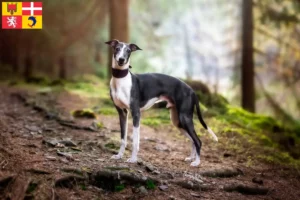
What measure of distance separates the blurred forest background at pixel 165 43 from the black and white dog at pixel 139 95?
523 cm

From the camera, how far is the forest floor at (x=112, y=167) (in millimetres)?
4949

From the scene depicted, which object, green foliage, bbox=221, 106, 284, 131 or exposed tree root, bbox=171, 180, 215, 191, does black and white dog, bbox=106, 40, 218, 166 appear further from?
green foliage, bbox=221, 106, 284, 131

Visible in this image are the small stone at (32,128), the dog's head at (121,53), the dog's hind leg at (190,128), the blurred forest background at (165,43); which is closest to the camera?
the dog's head at (121,53)

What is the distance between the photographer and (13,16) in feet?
30.8

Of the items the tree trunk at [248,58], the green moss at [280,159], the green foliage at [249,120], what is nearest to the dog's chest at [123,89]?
the green moss at [280,159]

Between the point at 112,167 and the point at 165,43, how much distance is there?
54.3 feet

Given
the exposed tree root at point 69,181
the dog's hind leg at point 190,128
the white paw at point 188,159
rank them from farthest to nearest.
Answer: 1. the white paw at point 188,159
2. the dog's hind leg at point 190,128
3. the exposed tree root at point 69,181

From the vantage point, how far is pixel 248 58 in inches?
483

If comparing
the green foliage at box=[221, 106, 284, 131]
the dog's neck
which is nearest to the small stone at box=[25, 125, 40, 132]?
the dog's neck

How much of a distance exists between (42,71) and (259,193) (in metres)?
16.1

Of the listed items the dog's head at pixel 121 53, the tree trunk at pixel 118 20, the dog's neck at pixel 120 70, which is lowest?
the dog's neck at pixel 120 70

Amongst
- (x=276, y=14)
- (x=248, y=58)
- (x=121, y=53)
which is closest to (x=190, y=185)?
(x=121, y=53)

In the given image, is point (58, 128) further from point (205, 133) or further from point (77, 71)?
point (77, 71)

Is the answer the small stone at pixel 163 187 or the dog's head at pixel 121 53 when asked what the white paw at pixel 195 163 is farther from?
the dog's head at pixel 121 53
